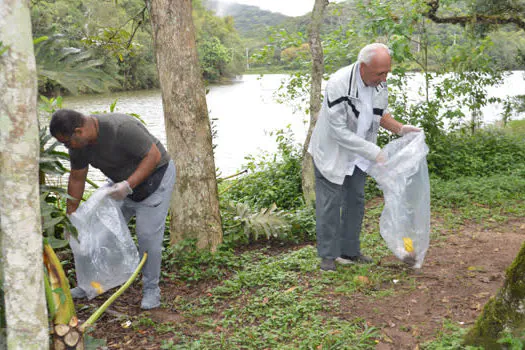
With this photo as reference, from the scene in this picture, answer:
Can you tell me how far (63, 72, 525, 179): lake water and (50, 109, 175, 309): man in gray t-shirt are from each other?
217 inches

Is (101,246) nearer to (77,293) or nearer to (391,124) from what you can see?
(77,293)

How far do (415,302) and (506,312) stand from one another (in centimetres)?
101

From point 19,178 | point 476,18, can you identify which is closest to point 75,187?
point 19,178

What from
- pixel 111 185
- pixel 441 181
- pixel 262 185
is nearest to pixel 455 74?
pixel 441 181

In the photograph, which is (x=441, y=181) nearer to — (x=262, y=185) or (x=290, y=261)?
(x=262, y=185)

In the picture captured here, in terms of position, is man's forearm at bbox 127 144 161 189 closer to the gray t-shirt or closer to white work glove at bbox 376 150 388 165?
the gray t-shirt

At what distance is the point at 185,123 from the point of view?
455 cm

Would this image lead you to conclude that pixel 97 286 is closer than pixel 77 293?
Yes

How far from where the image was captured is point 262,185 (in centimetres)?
780

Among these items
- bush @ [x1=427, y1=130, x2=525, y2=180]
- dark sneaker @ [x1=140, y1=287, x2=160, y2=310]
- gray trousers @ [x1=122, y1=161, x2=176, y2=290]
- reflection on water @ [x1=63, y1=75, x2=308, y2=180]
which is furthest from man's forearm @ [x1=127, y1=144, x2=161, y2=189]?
reflection on water @ [x1=63, y1=75, x2=308, y2=180]

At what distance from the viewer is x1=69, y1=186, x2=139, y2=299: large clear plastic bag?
11.3 feet

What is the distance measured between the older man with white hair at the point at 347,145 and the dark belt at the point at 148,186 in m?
1.21

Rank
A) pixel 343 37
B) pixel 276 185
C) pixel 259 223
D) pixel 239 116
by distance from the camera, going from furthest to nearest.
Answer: pixel 239 116 < pixel 343 37 < pixel 276 185 < pixel 259 223

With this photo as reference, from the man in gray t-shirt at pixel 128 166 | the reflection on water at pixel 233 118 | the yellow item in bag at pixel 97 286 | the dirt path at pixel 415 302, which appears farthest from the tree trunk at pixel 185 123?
the reflection on water at pixel 233 118
